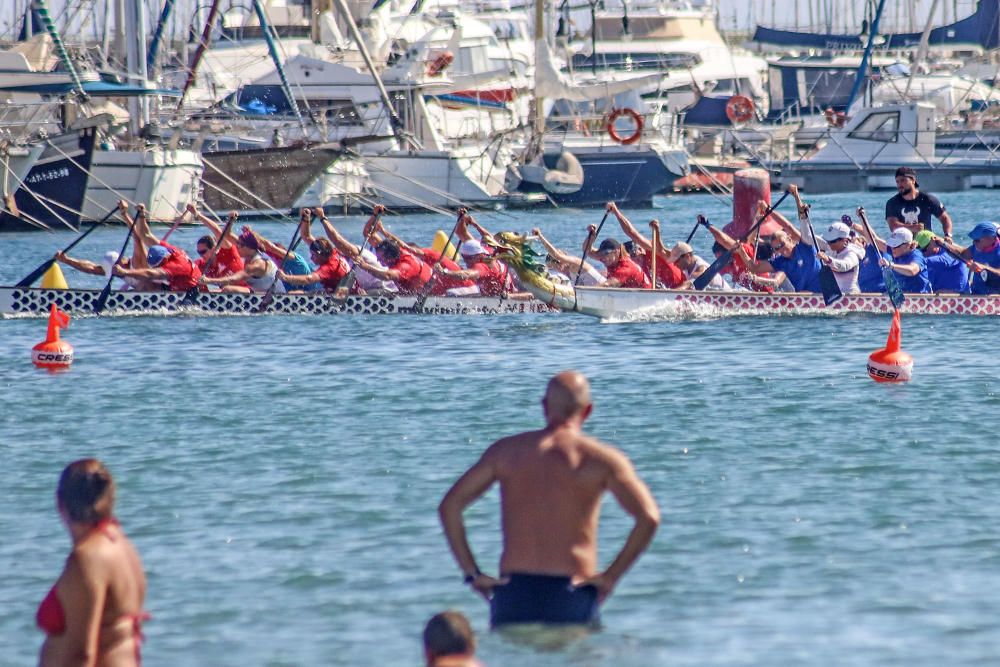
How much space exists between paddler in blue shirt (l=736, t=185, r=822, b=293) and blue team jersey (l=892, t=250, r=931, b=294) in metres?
0.95

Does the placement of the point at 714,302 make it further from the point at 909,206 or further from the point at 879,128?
the point at 879,128

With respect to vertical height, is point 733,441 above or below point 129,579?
below

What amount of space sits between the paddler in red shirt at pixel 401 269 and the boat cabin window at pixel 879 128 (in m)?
36.9

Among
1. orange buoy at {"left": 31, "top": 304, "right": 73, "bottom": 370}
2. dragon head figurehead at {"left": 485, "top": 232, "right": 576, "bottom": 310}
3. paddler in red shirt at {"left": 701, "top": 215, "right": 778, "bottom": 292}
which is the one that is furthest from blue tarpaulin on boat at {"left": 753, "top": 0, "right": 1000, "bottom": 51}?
orange buoy at {"left": 31, "top": 304, "right": 73, "bottom": 370}

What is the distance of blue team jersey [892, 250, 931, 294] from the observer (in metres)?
20.1

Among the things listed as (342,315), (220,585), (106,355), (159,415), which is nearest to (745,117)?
(342,315)

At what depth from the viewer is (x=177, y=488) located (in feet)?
39.6

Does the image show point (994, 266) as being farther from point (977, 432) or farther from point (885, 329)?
point (977, 432)

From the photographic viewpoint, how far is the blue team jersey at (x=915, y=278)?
20.1 metres

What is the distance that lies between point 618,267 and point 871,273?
2.97 m

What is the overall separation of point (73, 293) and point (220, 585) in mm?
13359

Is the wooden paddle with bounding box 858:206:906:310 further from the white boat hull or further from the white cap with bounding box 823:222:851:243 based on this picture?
the white boat hull

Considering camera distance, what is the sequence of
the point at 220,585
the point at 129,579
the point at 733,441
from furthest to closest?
the point at 733,441, the point at 220,585, the point at 129,579

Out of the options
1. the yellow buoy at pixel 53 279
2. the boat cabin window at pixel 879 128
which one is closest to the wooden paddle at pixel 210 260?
the yellow buoy at pixel 53 279
